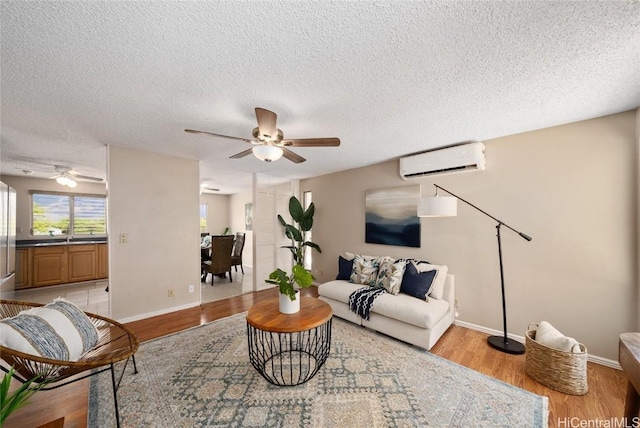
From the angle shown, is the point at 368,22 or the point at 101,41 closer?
the point at 368,22

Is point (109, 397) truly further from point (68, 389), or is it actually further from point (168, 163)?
point (168, 163)

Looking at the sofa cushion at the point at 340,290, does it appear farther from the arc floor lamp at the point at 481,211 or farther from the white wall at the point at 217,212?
the white wall at the point at 217,212

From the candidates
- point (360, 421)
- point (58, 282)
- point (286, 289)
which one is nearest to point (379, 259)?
point (286, 289)

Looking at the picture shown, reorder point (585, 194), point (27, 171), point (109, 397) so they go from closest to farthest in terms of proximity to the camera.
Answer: point (109, 397), point (585, 194), point (27, 171)

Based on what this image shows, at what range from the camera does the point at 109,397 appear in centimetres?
182

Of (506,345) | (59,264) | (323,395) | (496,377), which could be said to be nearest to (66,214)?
(59,264)

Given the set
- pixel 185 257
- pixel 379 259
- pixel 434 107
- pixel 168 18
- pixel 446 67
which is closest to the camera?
pixel 168 18

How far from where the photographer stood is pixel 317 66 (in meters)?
1.53

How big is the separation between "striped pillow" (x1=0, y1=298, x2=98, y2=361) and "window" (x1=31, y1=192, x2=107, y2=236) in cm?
522

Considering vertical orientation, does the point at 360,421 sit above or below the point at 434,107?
below

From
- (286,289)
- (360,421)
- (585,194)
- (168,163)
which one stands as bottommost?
(360,421)

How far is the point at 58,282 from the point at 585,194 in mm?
8537

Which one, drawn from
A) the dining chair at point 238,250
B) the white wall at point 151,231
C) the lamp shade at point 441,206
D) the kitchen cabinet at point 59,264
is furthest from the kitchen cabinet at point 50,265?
the lamp shade at point 441,206

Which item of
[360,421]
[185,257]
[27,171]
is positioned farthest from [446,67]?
[27,171]
